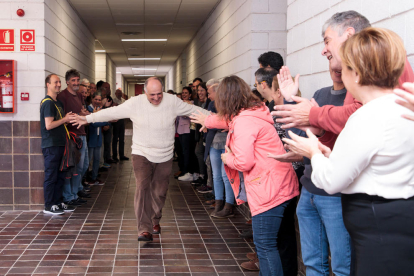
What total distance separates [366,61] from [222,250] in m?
2.83

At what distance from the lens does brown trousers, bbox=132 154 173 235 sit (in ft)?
13.5

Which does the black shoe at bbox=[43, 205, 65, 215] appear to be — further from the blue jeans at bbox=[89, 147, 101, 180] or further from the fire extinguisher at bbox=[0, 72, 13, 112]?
the blue jeans at bbox=[89, 147, 101, 180]

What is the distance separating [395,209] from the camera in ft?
4.63

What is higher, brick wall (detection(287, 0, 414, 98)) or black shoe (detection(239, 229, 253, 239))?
brick wall (detection(287, 0, 414, 98))

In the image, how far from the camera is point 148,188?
4199 millimetres

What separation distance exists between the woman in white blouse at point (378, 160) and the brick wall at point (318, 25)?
2.27 feet

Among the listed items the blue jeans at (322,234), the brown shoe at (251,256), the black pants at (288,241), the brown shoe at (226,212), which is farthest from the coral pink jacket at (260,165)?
the brown shoe at (226,212)

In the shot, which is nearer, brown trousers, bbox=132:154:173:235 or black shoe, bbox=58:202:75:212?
brown trousers, bbox=132:154:173:235

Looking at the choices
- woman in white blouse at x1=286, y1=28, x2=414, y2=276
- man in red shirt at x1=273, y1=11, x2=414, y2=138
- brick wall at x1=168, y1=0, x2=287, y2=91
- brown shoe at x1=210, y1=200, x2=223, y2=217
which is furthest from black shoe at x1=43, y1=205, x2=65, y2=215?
woman in white blouse at x1=286, y1=28, x2=414, y2=276

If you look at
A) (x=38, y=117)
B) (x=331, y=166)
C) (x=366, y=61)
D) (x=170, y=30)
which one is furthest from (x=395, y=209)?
(x=170, y=30)

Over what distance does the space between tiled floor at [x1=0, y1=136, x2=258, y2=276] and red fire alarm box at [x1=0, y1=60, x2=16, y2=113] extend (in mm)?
1329

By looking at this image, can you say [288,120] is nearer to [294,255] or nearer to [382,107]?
[382,107]

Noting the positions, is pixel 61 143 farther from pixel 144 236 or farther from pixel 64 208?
pixel 144 236

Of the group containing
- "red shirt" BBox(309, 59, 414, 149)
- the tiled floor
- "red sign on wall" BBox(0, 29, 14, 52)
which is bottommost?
the tiled floor
